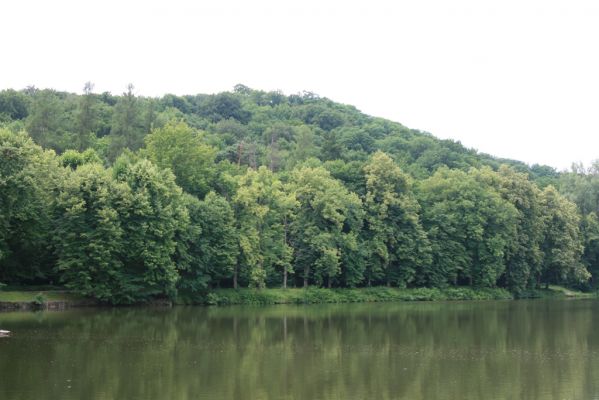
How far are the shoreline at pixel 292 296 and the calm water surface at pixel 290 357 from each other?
354cm

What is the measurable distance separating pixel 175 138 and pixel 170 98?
81.5m

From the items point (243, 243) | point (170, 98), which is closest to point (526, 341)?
point (243, 243)

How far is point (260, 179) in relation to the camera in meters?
74.6

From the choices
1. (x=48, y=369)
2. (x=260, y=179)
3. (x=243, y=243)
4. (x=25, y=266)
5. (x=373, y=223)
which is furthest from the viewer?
(x=373, y=223)

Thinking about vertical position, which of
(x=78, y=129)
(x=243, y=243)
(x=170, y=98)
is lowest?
(x=243, y=243)

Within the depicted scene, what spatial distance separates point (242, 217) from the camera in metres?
72.1

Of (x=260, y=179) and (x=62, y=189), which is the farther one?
(x=260, y=179)

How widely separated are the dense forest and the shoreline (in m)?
1.16

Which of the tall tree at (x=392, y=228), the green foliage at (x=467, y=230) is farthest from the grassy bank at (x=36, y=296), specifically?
the green foliage at (x=467, y=230)

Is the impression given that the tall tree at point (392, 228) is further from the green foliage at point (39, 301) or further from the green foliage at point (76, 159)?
the green foliage at point (39, 301)

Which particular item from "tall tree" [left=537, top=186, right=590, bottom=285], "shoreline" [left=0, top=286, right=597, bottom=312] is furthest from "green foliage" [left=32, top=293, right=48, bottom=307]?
"tall tree" [left=537, top=186, right=590, bottom=285]

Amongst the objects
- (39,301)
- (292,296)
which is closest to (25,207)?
(39,301)

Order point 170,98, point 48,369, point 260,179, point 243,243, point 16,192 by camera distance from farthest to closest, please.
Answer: point 170,98, point 260,179, point 243,243, point 16,192, point 48,369

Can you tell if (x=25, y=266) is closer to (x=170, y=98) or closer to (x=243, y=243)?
(x=243, y=243)
